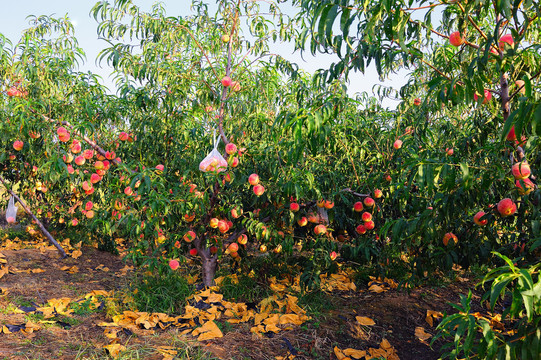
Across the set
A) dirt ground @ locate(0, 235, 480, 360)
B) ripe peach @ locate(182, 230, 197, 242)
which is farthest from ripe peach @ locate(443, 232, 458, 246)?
ripe peach @ locate(182, 230, 197, 242)

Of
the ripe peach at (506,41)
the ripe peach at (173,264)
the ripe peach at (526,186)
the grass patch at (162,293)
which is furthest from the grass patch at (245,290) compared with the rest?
the ripe peach at (506,41)

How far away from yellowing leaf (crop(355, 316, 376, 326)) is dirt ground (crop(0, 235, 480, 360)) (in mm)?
47

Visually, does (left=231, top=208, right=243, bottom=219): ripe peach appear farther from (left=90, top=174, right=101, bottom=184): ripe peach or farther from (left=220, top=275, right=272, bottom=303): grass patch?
(left=90, top=174, right=101, bottom=184): ripe peach

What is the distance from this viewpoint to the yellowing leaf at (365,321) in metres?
3.50

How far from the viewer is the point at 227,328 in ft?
10.7

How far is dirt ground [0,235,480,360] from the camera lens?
2844 millimetres

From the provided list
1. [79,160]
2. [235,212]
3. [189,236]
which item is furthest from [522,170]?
[79,160]

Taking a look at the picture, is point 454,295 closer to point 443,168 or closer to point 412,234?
point 412,234

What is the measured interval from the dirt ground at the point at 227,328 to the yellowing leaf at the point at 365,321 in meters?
0.05

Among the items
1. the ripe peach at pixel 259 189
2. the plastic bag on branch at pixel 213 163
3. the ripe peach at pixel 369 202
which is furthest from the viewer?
the ripe peach at pixel 369 202

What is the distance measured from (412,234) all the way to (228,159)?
1624 millimetres

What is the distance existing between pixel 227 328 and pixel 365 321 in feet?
3.92

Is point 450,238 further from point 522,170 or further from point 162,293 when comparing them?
point 162,293

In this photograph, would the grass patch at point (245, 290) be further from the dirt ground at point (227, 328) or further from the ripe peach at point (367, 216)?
the ripe peach at point (367, 216)
